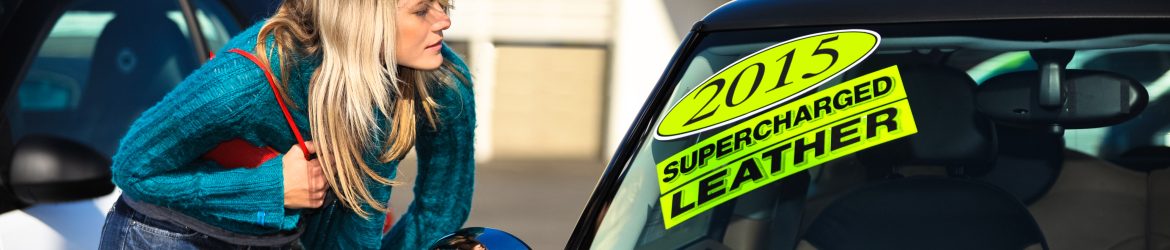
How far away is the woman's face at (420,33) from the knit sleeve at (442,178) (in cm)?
23

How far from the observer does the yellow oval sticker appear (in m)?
2.54

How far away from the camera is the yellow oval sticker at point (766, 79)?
2.54m

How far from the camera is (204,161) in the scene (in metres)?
2.70

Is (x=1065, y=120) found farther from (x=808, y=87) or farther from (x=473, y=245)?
(x=473, y=245)

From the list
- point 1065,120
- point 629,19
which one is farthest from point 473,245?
point 629,19

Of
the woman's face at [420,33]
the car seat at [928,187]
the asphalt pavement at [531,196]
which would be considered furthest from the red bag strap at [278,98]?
the asphalt pavement at [531,196]

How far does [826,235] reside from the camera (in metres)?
2.58

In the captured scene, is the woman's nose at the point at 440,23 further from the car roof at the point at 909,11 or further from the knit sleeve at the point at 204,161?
the car roof at the point at 909,11

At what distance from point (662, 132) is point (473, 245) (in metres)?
0.35

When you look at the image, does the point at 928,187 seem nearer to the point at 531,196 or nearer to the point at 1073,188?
the point at 1073,188

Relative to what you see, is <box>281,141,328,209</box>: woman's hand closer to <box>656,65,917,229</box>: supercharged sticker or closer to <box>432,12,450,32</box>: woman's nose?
<box>432,12,450,32</box>: woman's nose

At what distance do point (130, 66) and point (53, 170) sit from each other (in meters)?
0.76

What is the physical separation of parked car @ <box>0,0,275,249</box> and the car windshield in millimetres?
1138

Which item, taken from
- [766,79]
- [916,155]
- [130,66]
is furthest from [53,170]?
[916,155]
